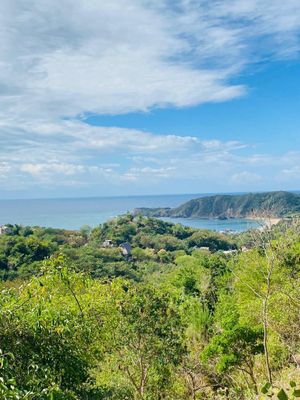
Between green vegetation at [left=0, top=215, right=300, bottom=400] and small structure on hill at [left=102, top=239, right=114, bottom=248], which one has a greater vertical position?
green vegetation at [left=0, top=215, right=300, bottom=400]

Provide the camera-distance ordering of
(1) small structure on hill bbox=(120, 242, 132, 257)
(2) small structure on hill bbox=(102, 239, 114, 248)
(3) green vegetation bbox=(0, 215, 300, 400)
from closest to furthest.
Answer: (3) green vegetation bbox=(0, 215, 300, 400) → (1) small structure on hill bbox=(120, 242, 132, 257) → (2) small structure on hill bbox=(102, 239, 114, 248)

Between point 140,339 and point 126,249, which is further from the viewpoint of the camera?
point 126,249

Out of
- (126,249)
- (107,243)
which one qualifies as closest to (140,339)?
(126,249)

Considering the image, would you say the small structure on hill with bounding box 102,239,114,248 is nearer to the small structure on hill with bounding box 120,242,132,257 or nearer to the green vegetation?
the small structure on hill with bounding box 120,242,132,257

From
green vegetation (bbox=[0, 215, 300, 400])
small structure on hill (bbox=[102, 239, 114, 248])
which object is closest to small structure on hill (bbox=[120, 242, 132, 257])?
small structure on hill (bbox=[102, 239, 114, 248])

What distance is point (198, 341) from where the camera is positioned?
13539mm

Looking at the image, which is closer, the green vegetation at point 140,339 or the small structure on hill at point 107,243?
the green vegetation at point 140,339

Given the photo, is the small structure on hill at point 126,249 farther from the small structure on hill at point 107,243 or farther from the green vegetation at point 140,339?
the green vegetation at point 140,339

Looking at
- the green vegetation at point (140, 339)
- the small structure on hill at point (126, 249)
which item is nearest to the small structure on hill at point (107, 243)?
the small structure on hill at point (126, 249)

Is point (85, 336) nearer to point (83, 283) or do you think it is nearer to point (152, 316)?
point (152, 316)

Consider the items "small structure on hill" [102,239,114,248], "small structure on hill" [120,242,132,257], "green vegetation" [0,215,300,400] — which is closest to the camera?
"green vegetation" [0,215,300,400]

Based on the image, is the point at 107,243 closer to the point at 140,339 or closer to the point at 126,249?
the point at 126,249

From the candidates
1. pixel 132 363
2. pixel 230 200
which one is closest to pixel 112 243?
pixel 230 200

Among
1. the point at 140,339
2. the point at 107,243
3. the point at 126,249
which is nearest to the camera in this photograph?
the point at 140,339
